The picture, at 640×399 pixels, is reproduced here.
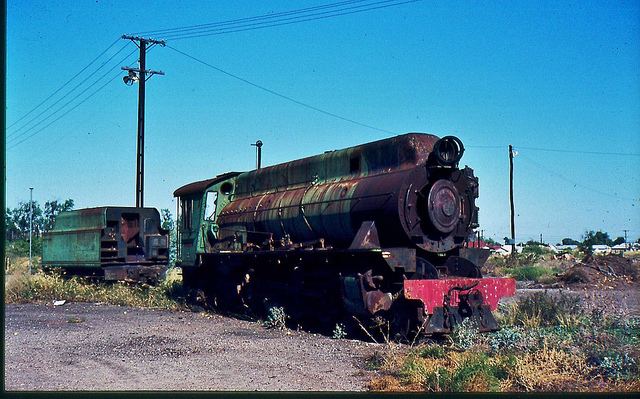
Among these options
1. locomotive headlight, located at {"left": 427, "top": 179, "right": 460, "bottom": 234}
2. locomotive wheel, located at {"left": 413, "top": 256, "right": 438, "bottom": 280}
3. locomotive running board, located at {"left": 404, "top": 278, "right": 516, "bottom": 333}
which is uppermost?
locomotive headlight, located at {"left": 427, "top": 179, "right": 460, "bottom": 234}

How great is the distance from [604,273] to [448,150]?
16.4 meters

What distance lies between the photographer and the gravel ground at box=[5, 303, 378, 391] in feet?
27.1

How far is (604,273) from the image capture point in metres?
25.9

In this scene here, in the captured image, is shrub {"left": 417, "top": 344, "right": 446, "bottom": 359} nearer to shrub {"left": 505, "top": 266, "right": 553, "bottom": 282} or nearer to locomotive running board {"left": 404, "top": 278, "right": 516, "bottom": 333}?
locomotive running board {"left": 404, "top": 278, "right": 516, "bottom": 333}

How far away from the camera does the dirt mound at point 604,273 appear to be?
78.8 feet

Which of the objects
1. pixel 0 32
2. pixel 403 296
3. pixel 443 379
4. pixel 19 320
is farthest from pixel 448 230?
pixel 19 320

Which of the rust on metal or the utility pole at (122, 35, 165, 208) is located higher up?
the utility pole at (122, 35, 165, 208)

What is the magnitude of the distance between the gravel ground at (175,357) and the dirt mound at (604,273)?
14.1 meters

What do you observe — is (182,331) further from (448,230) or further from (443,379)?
(443,379)

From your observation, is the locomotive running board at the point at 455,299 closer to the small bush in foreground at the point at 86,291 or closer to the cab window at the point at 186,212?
the cab window at the point at 186,212

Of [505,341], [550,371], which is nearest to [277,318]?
→ [505,341]

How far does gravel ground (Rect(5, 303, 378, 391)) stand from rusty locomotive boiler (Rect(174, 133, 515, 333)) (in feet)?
3.35

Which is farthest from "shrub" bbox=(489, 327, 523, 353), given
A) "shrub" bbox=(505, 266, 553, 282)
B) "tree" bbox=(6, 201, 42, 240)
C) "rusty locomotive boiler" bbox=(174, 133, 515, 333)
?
"tree" bbox=(6, 201, 42, 240)

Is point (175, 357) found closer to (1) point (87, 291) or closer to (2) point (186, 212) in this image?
(2) point (186, 212)
